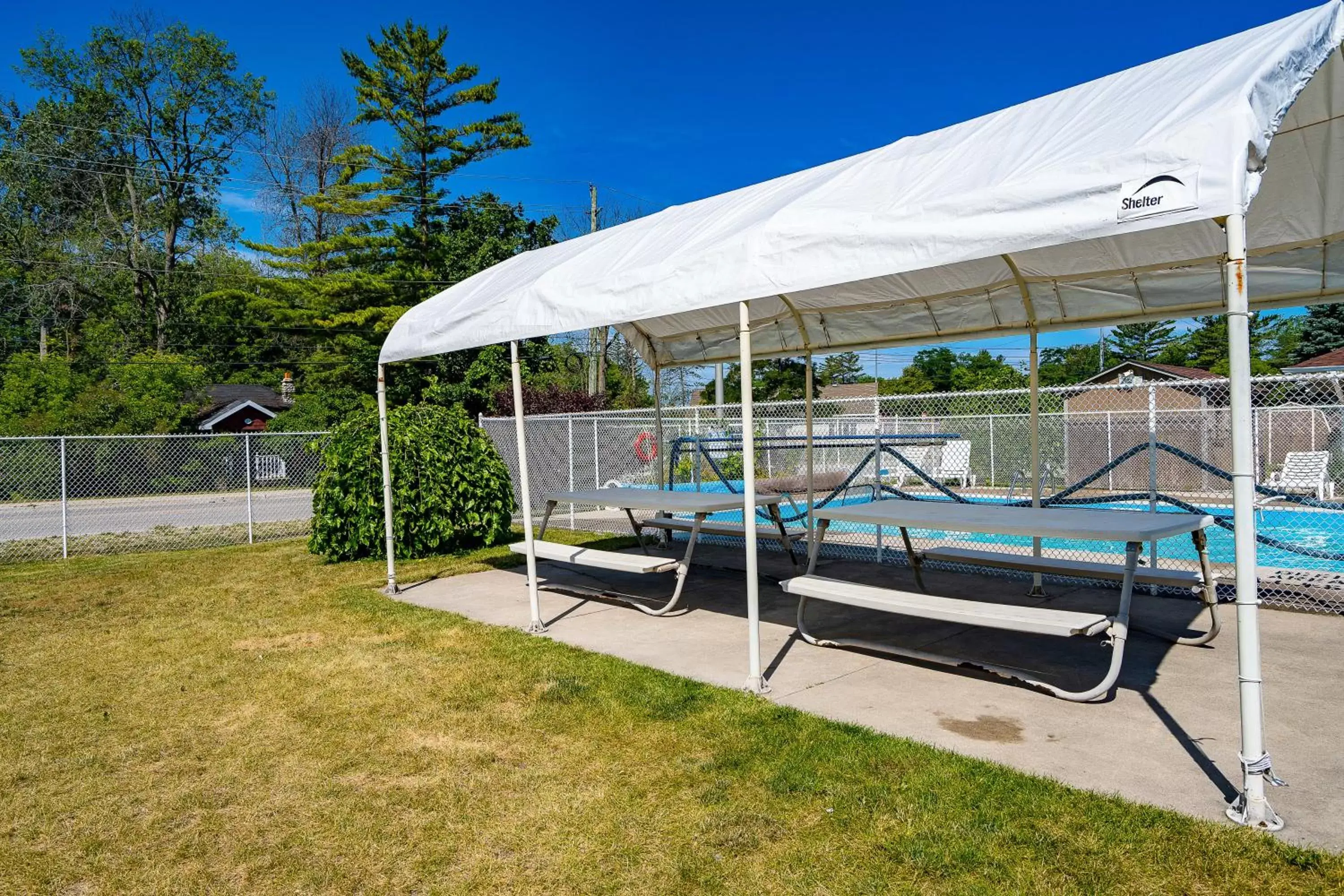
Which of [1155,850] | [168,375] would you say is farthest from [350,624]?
[168,375]

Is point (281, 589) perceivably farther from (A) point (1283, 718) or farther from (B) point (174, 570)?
(A) point (1283, 718)

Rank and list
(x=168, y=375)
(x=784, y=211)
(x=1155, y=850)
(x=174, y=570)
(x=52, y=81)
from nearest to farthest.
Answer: (x=1155, y=850)
(x=784, y=211)
(x=174, y=570)
(x=168, y=375)
(x=52, y=81)

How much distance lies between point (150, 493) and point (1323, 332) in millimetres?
34273

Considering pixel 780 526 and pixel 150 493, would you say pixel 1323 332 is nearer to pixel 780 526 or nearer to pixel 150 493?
pixel 780 526

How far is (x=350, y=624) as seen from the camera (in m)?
6.69

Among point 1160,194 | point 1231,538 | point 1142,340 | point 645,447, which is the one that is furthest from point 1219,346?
point 1160,194

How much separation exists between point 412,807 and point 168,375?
31.0 m

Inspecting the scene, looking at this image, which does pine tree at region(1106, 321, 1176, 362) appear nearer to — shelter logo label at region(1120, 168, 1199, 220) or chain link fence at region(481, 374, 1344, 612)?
chain link fence at region(481, 374, 1344, 612)

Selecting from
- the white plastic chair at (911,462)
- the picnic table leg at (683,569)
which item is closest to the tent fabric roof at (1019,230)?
the picnic table leg at (683,569)

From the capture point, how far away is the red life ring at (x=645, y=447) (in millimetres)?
17266

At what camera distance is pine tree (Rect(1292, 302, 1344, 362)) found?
2512 centimetres

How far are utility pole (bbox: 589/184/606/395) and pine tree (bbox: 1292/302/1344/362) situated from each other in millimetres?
21499

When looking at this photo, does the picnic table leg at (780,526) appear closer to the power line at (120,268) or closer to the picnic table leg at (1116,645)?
the picnic table leg at (1116,645)

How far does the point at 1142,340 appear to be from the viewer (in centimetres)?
3809
